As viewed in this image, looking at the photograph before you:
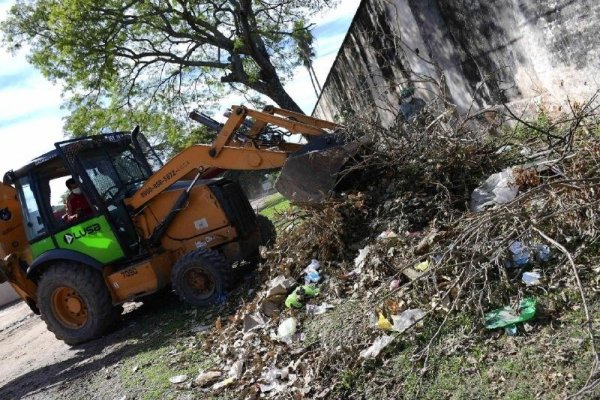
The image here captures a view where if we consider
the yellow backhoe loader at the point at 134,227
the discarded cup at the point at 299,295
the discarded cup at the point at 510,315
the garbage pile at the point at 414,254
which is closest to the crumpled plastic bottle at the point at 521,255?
the garbage pile at the point at 414,254

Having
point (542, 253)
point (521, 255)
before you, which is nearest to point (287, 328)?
point (521, 255)

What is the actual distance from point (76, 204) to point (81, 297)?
1.16m

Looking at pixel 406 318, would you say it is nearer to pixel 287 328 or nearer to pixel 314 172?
pixel 287 328

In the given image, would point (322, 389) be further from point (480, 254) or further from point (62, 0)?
point (62, 0)

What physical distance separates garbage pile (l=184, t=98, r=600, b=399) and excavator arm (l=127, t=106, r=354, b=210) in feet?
1.15

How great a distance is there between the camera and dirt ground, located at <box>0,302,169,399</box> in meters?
5.68

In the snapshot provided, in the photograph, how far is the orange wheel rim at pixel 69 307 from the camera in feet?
24.3

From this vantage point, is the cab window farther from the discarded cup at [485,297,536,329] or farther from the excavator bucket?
the discarded cup at [485,297,536,329]

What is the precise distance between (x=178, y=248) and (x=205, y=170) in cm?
110

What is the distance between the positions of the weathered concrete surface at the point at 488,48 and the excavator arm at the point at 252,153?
792 mm

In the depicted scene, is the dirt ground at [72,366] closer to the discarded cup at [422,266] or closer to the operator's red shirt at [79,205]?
the operator's red shirt at [79,205]

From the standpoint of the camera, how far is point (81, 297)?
7.24m

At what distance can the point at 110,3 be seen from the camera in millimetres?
16578

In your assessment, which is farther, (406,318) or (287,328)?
(287,328)
